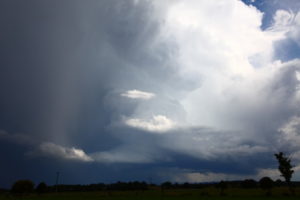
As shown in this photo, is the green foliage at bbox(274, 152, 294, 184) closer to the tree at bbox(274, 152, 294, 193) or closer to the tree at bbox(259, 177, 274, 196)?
the tree at bbox(274, 152, 294, 193)

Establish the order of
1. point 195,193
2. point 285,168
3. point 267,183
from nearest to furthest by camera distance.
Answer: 1. point 285,168
2. point 267,183
3. point 195,193

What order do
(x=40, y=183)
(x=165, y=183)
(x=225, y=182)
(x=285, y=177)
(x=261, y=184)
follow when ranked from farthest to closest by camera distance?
(x=165, y=183) → (x=40, y=183) → (x=225, y=182) → (x=261, y=184) → (x=285, y=177)

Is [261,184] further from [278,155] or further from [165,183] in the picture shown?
[165,183]

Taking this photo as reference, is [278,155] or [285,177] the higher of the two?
[278,155]

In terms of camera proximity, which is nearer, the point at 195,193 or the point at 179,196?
the point at 179,196

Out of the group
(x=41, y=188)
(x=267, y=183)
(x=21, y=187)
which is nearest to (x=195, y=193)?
(x=267, y=183)

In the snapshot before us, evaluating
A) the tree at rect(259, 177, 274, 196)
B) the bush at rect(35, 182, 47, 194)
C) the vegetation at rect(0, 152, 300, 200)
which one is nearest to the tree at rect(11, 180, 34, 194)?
the vegetation at rect(0, 152, 300, 200)

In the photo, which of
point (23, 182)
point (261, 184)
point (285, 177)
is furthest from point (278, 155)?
point (23, 182)

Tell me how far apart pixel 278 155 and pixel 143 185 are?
133684 millimetres

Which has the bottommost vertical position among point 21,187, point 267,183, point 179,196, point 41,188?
point 179,196

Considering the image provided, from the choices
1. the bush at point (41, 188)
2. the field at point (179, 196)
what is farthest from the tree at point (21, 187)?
the bush at point (41, 188)

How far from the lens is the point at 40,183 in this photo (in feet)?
493

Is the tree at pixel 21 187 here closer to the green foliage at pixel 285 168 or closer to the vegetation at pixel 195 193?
the vegetation at pixel 195 193

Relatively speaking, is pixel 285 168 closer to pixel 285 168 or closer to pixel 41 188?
pixel 285 168
